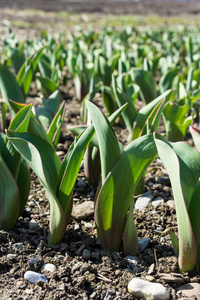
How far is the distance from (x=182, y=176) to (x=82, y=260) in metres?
0.60

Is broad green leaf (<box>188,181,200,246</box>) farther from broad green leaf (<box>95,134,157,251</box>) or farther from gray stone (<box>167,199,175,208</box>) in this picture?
gray stone (<box>167,199,175,208</box>)

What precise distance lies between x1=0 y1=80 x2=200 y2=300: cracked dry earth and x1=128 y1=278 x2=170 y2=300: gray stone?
3 centimetres

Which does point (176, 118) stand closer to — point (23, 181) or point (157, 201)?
point (157, 201)

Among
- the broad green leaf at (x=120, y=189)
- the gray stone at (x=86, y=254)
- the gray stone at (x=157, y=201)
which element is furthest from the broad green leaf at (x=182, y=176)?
the gray stone at (x=157, y=201)

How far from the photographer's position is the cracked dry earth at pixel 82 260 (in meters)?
1.48

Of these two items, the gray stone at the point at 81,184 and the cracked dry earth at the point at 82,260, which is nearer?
the cracked dry earth at the point at 82,260

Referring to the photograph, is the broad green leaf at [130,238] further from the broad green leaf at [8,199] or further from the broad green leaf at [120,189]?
the broad green leaf at [8,199]

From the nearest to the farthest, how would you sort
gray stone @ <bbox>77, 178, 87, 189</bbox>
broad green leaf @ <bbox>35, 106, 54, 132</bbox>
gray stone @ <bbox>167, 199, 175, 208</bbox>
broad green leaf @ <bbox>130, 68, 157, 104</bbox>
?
gray stone @ <bbox>167, 199, 175, 208</bbox>, gray stone @ <bbox>77, 178, 87, 189</bbox>, broad green leaf @ <bbox>35, 106, 54, 132</bbox>, broad green leaf @ <bbox>130, 68, 157, 104</bbox>

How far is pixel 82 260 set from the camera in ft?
5.38

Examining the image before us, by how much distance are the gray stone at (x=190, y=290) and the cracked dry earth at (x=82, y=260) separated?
10 millimetres

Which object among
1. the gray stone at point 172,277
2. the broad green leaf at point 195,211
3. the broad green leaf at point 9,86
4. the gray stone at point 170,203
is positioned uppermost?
the broad green leaf at point 9,86

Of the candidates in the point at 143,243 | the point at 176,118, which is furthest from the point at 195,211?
the point at 176,118

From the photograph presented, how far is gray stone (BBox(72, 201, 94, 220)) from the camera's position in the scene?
6.45ft

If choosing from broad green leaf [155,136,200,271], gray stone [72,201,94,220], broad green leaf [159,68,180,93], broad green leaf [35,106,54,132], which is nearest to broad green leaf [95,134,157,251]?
broad green leaf [155,136,200,271]
